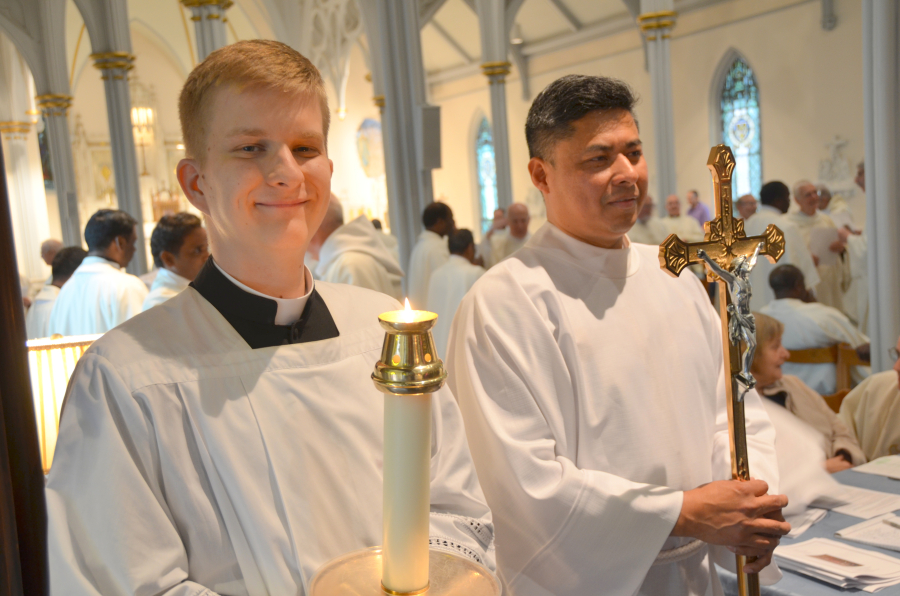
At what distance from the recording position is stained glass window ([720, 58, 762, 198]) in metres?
13.9

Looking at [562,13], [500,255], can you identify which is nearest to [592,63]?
[562,13]

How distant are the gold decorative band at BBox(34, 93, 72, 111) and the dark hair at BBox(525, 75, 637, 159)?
36.9 ft

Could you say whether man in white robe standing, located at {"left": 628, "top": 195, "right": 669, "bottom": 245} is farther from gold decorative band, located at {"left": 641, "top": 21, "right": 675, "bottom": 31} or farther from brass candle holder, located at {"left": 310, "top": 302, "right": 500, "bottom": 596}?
brass candle holder, located at {"left": 310, "top": 302, "right": 500, "bottom": 596}

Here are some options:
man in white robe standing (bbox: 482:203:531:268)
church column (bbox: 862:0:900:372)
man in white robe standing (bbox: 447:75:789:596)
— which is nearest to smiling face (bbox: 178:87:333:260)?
man in white robe standing (bbox: 447:75:789:596)

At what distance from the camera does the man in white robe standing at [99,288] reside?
4.63 metres

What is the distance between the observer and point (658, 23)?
1014 centimetres

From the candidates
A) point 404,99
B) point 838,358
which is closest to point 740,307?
point 838,358

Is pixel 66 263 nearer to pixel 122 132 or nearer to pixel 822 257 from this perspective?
pixel 122 132

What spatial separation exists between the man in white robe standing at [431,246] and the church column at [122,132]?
3.90 meters

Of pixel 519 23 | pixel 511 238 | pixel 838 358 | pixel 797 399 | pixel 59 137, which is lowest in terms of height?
Result: pixel 838 358

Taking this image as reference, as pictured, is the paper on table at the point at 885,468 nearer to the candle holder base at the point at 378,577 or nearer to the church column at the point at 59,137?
the candle holder base at the point at 378,577

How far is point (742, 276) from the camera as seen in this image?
4.98ft

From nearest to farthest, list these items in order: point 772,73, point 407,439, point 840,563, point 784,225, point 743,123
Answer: point 407,439
point 840,563
point 784,225
point 772,73
point 743,123

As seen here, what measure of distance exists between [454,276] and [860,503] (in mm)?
3960
